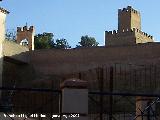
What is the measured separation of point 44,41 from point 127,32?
11.6m

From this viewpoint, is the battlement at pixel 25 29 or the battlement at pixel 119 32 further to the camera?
the battlement at pixel 25 29

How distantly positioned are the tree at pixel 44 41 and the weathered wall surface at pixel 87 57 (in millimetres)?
15865

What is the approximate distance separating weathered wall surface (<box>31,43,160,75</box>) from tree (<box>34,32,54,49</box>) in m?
15.9

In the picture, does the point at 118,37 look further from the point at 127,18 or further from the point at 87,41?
the point at 87,41

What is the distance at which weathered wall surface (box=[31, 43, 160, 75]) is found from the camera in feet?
88.3

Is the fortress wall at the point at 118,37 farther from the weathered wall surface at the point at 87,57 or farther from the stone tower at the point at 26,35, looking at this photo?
the weathered wall surface at the point at 87,57

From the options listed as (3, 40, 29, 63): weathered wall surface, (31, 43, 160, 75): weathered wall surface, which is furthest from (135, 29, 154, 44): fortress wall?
(3, 40, 29, 63): weathered wall surface

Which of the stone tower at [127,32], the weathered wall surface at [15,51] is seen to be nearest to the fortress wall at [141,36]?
the stone tower at [127,32]

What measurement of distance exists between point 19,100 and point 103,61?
9096 mm

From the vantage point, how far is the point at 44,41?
48.1 m

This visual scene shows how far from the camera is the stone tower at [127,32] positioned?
39.3 m

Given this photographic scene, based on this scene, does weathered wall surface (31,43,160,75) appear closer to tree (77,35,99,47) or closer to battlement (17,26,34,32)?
battlement (17,26,34,32)

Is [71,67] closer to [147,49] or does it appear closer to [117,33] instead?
[147,49]

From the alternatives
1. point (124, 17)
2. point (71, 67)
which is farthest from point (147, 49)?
point (124, 17)
